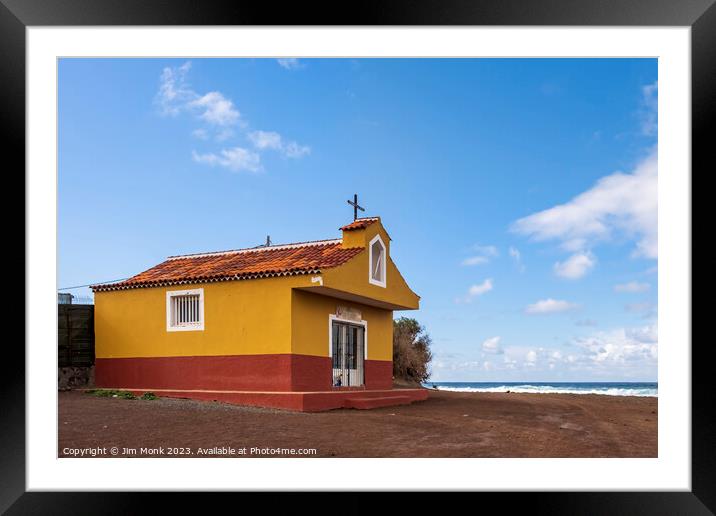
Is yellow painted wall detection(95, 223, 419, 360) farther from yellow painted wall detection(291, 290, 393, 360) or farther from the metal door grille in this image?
the metal door grille

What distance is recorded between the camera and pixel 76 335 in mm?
15844

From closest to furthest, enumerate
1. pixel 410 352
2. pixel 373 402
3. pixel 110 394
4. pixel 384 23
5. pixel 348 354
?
pixel 384 23, pixel 110 394, pixel 373 402, pixel 348 354, pixel 410 352

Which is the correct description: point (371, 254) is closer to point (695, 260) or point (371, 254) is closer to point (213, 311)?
point (213, 311)

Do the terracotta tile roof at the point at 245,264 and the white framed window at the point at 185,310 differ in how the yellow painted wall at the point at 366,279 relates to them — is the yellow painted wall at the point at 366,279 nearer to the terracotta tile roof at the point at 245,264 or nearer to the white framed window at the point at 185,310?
the terracotta tile roof at the point at 245,264

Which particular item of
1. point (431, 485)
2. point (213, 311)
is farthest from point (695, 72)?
point (213, 311)

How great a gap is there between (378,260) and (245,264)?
3.07 m

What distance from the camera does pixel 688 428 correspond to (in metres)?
6.25

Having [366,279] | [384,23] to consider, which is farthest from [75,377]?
[384,23]

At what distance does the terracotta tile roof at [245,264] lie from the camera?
1376 cm

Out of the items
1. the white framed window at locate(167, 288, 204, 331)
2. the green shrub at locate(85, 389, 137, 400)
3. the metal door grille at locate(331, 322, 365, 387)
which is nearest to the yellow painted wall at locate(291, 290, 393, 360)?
the metal door grille at locate(331, 322, 365, 387)

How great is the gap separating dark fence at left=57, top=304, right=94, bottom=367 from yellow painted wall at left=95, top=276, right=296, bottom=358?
0.23 meters

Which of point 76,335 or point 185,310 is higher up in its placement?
point 185,310

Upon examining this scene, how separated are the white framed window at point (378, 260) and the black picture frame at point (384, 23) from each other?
9777 mm

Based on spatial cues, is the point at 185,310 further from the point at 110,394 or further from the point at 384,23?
the point at 384,23
